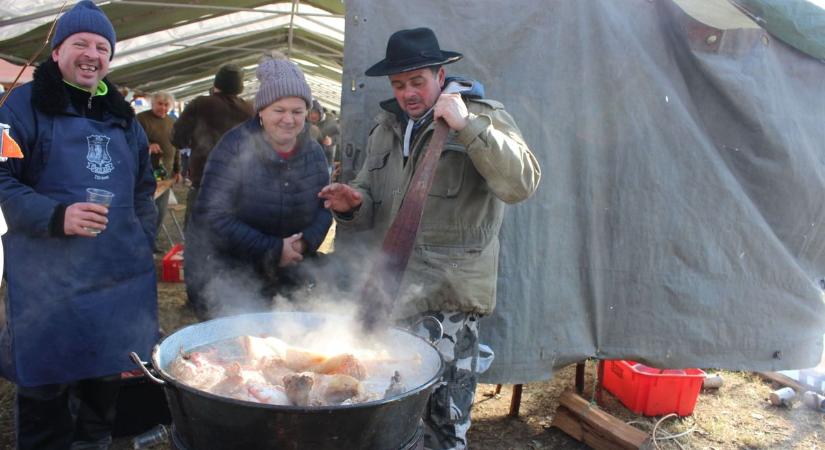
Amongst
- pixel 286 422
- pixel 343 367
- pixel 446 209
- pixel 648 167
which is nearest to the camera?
pixel 286 422

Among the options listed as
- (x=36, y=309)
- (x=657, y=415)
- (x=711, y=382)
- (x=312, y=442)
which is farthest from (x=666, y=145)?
(x=36, y=309)

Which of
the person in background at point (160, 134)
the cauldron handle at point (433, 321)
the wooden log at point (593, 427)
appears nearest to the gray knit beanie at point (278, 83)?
the cauldron handle at point (433, 321)

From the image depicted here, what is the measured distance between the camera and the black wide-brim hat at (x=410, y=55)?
249cm

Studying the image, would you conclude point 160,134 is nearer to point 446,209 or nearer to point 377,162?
point 377,162

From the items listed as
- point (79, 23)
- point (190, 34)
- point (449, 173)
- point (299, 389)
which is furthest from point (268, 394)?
point (190, 34)

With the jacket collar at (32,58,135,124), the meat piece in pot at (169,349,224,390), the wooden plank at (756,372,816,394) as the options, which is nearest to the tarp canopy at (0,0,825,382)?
the wooden plank at (756,372,816,394)

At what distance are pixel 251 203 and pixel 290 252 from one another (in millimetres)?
321

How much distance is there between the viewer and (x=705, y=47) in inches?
130

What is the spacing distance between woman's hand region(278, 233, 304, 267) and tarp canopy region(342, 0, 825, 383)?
21.9 inches

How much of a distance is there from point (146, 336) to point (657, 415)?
10.5ft

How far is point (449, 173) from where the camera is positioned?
8.36 feet

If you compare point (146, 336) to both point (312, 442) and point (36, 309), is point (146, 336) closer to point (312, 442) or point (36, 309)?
point (36, 309)

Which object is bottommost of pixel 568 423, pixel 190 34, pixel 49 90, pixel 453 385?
pixel 568 423

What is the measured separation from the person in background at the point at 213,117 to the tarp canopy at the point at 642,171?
104 inches
